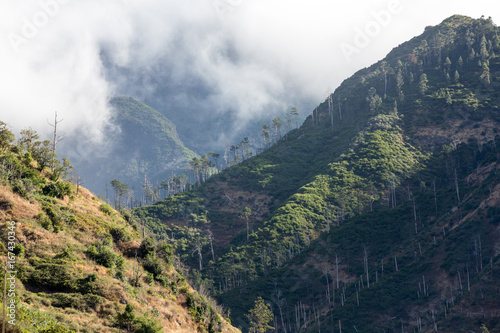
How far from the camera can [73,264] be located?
3669 centimetres

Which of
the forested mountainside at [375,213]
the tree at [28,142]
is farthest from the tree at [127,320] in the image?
the forested mountainside at [375,213]

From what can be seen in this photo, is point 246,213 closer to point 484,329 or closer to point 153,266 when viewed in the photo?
point 484,329

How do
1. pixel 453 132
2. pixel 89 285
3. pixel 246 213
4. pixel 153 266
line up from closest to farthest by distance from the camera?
pixel 89 285 < pixel 153 266 < pixel 246 213 < pixel 453 132

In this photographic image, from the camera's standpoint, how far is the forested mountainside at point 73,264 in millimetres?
31266

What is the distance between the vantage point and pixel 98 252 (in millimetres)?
40875

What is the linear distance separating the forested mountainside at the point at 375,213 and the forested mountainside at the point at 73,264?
139 ft

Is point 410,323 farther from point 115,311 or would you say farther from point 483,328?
point 115,311

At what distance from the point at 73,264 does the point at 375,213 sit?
84598mm

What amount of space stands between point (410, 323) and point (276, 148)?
10040 centimetres

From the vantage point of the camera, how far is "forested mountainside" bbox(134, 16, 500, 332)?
8200 centimetres

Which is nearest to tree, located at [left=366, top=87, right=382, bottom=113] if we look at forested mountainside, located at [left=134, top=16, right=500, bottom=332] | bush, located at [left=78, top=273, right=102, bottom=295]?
forested mountainside, located at [left=134, top=16, right=500, bottom=332]

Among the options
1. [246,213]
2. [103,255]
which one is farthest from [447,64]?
[103,255]

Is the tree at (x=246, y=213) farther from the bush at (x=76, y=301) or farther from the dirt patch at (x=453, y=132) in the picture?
the bush at (x=76, y=301)

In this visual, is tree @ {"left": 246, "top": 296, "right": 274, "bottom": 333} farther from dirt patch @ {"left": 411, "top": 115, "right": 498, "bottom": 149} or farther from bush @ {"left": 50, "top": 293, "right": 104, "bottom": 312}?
dirt patch @ {"left": 411, "top": 115, "right": 498, "bottom": 149}
